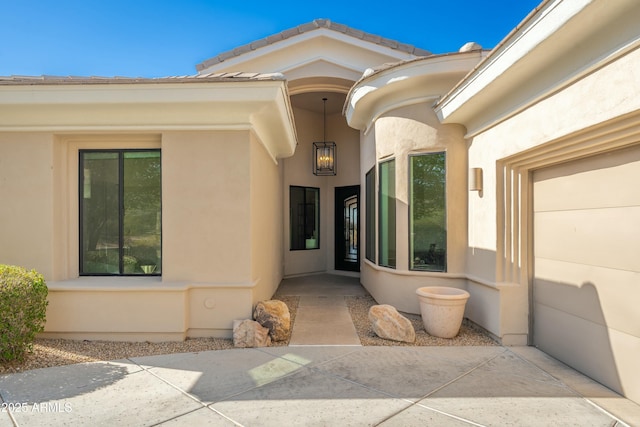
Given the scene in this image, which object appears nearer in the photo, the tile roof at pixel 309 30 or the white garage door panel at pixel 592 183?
the white garage door panel at pixel 592 183

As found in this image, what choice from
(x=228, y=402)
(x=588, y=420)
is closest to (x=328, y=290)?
(x=228, y=402)

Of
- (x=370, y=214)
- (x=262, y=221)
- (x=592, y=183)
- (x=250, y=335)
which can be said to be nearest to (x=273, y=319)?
(x=250, y=335)

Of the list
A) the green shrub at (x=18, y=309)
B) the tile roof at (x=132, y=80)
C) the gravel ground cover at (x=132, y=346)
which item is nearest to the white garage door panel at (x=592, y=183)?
the gravel ground cover at (x=132, y=346)

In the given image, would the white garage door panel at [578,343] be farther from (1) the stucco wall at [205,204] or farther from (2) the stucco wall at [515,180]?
(1) the stucco wall at [205,204]

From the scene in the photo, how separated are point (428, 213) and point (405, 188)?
0.61 metres

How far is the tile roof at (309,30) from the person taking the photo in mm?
9234

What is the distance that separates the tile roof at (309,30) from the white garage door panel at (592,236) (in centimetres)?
630

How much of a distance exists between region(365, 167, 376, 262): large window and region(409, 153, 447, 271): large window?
1.43 m

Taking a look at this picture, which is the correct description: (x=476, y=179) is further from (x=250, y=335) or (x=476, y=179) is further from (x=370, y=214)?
(x=250, y=335)

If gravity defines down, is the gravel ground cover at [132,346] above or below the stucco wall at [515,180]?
below

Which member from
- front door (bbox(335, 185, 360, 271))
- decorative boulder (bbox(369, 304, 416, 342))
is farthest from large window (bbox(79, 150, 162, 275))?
front door (bbox(335, 185, 360, 271))

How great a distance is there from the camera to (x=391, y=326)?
16.8ft

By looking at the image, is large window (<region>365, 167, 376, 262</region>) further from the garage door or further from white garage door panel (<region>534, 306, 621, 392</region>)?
white garage door panel (<region>534, 306, 621, 392</region>)

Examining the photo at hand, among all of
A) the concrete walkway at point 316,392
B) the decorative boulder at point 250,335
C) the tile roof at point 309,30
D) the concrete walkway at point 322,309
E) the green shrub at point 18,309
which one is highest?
the tile roof at point 309,30
